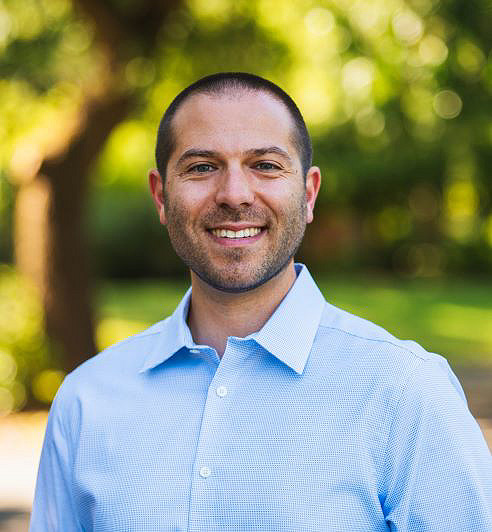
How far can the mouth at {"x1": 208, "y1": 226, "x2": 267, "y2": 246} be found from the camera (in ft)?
7.59

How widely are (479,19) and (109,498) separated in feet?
15.5

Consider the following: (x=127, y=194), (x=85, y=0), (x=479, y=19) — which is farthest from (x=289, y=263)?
(x=127, y=194)

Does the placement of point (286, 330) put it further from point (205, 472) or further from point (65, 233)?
point (65, 233)

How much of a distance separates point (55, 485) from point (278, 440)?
65 centimetres

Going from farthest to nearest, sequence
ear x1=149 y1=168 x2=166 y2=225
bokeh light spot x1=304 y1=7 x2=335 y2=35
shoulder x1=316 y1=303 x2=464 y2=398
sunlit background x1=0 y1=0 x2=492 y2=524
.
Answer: bokeh light spot x1=304 y1=7 x2=335 y2=35 → sunlit background x1=0 y1=0 x2=492 y2=524 → ear x1=149 y1=168 x2=166 y2=225 → shoulder x1=316 y1=303 x2=464 y2=398

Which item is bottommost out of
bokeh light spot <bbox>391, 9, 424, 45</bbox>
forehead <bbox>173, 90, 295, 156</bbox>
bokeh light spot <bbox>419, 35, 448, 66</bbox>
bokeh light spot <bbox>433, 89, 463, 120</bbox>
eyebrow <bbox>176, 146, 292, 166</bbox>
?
eyebrow <bbox>176, 146, 292, 166</bbox>

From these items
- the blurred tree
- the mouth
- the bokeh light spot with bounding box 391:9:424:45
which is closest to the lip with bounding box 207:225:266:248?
the mouth

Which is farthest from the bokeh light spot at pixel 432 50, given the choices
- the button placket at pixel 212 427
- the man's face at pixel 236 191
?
the button placket at pixel 212 427

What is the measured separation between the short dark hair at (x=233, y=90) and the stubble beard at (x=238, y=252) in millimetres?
168

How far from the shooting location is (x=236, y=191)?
228 cm

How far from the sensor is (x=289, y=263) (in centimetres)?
240

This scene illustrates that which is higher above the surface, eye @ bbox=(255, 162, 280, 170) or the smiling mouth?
eye @ bbox=(255, 162, 280, 170)

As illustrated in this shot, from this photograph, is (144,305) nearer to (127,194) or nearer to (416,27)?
(127,194)

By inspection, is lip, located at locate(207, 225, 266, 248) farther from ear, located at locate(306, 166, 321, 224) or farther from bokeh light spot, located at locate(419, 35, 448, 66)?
bokeh light spot, located at locate(419, 35, 448, 66)
